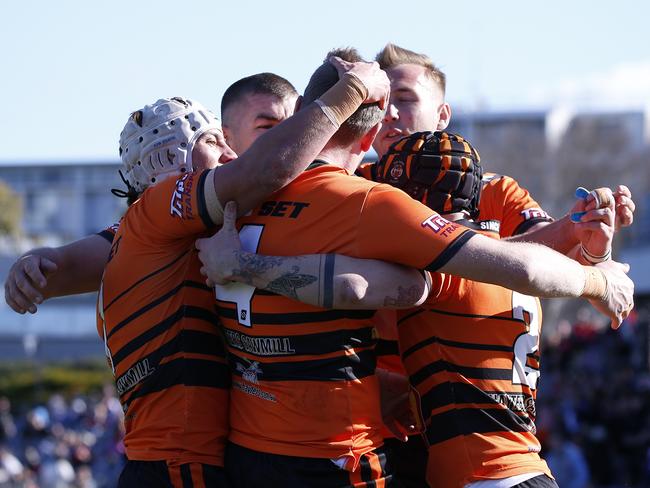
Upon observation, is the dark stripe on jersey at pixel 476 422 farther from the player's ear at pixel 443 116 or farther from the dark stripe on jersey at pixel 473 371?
the player's ear at pixel 443 116

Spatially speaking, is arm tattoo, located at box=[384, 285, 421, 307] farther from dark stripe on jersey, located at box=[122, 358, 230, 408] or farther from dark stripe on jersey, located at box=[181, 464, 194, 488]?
dark stripe on jersey, located at box=[181, 464, 194, 488]

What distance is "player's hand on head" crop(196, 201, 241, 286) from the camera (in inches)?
170

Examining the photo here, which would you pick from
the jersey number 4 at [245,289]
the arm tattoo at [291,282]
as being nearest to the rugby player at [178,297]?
the jersey number 4 at [245,289]

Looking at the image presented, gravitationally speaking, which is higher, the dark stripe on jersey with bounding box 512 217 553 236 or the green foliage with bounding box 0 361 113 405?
the dark stripe on jersey with bounding box 512 217 553 236

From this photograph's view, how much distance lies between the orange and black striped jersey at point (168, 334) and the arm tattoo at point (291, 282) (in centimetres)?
43

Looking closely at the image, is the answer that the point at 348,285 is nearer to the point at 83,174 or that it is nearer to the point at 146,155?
the point at 146,155

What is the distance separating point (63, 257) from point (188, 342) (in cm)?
88

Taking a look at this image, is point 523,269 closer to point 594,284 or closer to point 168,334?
point 594,284

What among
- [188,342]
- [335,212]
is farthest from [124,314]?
[335,212]

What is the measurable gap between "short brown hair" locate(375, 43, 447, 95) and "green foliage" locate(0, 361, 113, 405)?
32.1 metres

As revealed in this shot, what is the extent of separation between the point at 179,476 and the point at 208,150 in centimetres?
146

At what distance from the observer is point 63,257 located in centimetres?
506

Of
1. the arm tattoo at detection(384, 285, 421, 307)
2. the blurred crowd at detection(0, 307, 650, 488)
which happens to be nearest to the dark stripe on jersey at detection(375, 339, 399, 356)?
the arm tattoo at detection(384, 285, 421, 307)

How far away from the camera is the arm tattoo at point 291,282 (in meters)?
4.17
